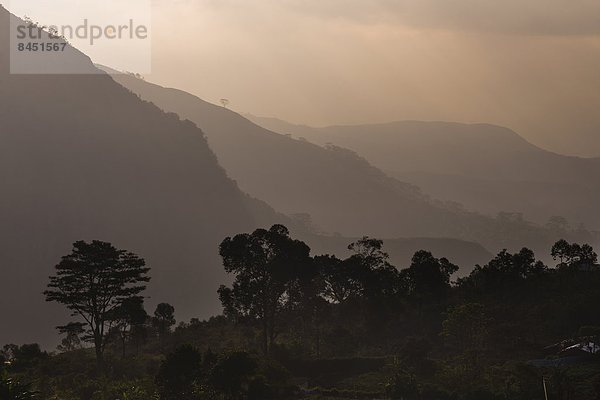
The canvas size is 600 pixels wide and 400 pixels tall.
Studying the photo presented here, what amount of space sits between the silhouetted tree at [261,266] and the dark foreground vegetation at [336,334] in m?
0.13

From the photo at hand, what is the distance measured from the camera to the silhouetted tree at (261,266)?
7669 centimetres

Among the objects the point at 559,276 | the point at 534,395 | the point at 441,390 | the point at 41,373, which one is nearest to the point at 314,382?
the point at 441,390

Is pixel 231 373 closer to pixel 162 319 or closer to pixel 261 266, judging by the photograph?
pixel 261 266

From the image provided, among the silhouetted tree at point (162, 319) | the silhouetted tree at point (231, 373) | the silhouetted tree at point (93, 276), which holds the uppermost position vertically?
→ the silhouetted tree at point (93, 276)

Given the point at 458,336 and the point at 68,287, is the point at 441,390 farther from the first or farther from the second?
the point at 68,287

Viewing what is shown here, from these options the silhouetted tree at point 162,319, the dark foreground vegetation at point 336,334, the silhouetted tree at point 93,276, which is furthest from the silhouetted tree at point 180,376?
the silhouetted tree at point 162,319

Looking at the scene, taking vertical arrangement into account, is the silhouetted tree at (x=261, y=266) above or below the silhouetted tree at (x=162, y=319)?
above

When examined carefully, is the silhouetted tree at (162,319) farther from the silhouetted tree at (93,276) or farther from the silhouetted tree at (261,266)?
the silhouetted tree at (93,276)

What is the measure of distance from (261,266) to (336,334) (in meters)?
11.6

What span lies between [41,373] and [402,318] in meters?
41.6

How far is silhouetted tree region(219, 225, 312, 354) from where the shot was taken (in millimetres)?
76688

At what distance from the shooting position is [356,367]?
69.1 meters

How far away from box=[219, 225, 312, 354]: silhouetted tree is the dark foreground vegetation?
135 mm

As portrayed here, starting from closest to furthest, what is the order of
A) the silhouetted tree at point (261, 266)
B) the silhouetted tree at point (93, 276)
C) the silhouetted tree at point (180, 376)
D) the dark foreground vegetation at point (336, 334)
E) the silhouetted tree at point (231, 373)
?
the silhouetted tree at point (180, 376), the silhouetted tree at point (231, 373), the dark foreground vegetation at point (336, 334), the silhouetted tree at point (93, 276), the silhouetted tree at point (261, 266)
